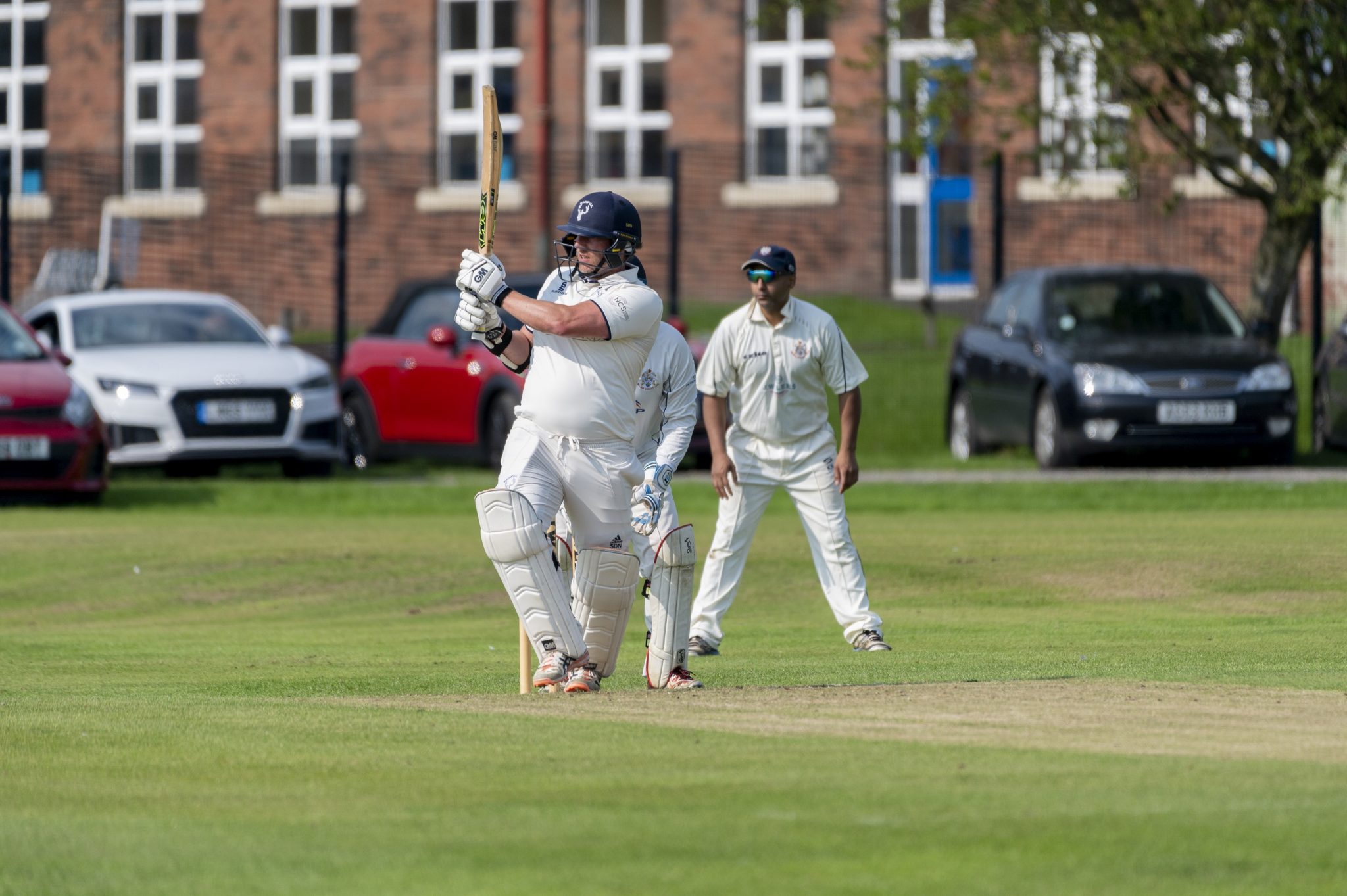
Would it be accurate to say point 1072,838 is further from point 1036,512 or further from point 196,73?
point 196,73

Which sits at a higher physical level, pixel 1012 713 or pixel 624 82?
Answer: pixel 624 82

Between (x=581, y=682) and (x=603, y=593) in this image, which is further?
(x=603, y=593)

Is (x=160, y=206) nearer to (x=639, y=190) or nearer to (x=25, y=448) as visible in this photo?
(x=639, y=190)

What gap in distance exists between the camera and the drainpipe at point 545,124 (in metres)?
32.5

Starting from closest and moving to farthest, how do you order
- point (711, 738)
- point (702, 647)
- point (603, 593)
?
point (711, 738), point (603, 593), point (702, 647)

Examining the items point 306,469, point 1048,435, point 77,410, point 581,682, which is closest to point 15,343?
point 77,410

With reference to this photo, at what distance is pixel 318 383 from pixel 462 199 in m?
15.5

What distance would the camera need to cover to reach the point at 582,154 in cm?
3334

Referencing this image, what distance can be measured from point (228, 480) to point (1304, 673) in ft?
42.2

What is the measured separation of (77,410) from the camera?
59.9 ft

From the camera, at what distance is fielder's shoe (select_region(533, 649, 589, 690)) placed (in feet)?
29.3

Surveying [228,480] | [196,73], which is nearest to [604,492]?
[228,480]

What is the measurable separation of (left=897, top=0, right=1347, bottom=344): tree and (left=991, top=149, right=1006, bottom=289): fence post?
613 millimetres

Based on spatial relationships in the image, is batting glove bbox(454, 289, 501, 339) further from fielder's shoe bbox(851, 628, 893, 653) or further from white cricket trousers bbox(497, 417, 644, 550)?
fielder's shoe bbox(851, 628, 893, 653)
